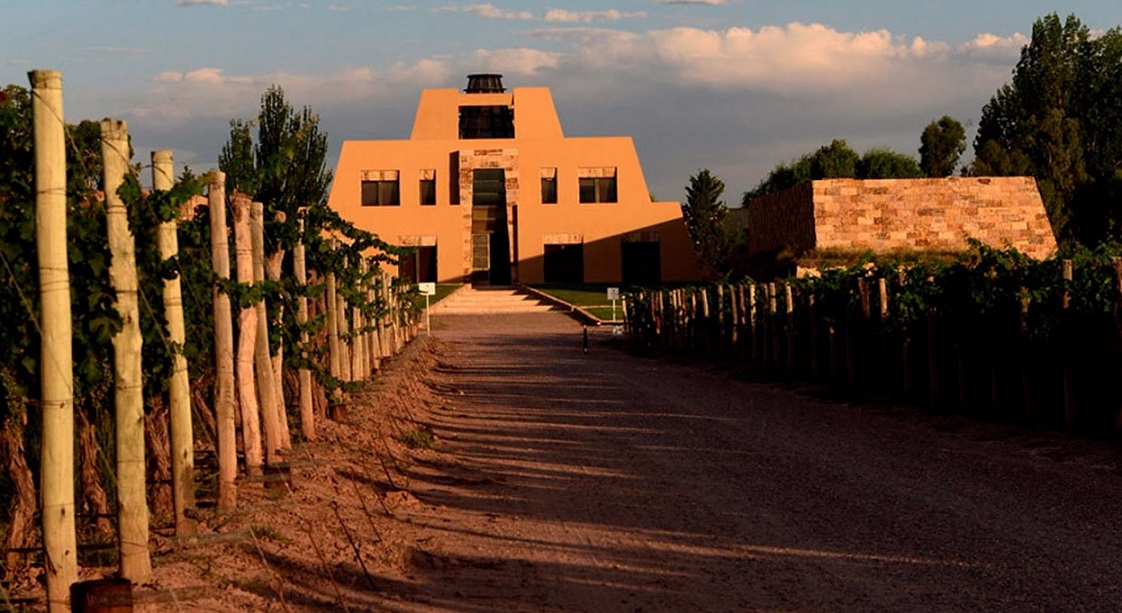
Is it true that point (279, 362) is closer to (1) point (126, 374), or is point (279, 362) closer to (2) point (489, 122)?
(1) point (126, 374)

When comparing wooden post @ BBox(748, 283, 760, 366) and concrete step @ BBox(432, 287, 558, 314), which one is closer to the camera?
wooden post @ BBox(748, 283, 760, 366)

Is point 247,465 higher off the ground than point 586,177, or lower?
lower

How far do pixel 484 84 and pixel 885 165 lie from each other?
3270cm

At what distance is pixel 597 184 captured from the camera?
8506cm

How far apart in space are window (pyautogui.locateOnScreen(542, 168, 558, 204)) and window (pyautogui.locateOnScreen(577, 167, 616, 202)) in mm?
1442

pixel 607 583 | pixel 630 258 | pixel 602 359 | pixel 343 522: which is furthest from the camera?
pixel 630 258

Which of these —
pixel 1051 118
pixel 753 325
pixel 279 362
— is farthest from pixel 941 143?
pixel 279 362

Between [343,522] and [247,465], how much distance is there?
1.32 m

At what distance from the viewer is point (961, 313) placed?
67.4 ft

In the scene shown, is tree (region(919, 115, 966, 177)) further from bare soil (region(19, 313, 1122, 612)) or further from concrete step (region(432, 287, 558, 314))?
bare soil (region(19, 313, 1122, 612))

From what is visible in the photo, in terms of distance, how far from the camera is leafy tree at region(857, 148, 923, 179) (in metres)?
110

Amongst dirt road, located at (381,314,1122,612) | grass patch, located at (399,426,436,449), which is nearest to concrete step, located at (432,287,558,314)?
dirt road, located at (381,314,1122,612)

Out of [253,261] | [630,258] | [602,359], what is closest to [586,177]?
[630,258]

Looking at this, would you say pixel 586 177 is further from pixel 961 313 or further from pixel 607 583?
pixel 607 583
